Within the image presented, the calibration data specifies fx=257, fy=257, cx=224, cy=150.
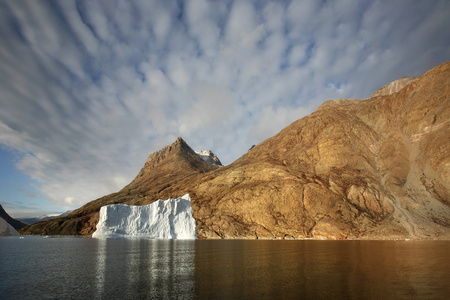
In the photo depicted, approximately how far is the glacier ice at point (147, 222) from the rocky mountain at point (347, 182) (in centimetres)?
591

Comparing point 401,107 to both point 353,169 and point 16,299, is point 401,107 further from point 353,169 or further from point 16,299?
point 16,299

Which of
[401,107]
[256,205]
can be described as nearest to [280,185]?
[256,205]

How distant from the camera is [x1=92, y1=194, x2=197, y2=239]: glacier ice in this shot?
88.8 metres

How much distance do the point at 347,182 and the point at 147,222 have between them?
242 feet

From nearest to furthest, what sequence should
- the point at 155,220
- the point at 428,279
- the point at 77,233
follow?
1. the point at 428,279
2. the point at 155,220
3. the point at 77,233

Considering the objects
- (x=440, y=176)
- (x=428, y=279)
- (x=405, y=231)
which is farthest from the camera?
Answer: (x=440, y=176)

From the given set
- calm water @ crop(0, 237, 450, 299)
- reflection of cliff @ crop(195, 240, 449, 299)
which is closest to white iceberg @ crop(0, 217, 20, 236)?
calm water @ crop(0, 237, 450, 299)

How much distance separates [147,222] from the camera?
92000 millimetres

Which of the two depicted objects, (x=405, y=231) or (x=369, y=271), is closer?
(x=369, y=271)

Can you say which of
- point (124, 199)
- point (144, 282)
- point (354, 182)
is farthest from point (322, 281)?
point (124, 199)

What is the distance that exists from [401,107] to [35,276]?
130105mm

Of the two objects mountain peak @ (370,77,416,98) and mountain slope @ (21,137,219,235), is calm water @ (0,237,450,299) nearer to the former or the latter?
mountain slope @ (21,137,219,235)

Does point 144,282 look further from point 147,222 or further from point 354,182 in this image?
point 354,182

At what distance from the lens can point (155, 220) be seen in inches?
3600
